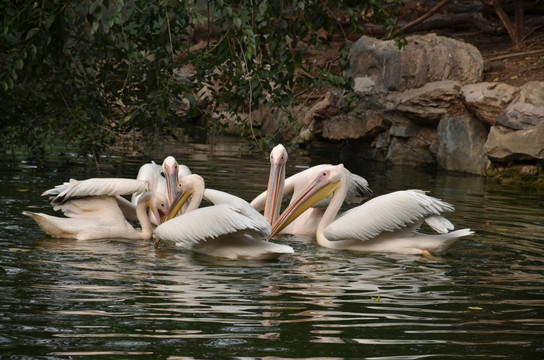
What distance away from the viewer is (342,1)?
599 cm

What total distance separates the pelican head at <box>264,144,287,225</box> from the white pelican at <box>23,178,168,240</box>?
828 millimetres

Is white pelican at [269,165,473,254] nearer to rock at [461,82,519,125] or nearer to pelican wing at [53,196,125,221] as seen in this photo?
pelican wing at [53,196,125,221]

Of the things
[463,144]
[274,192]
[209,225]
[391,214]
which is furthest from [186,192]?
[463,144]

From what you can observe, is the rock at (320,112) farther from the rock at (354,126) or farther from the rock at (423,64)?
the rock at (423,64)

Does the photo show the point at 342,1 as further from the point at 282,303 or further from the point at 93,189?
the point at 282,303

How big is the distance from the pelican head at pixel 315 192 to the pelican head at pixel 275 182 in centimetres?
11

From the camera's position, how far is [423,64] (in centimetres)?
1347

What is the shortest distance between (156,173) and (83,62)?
3.88 ft

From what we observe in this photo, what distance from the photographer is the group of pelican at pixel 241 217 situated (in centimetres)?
544

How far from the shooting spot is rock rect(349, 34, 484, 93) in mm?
13375

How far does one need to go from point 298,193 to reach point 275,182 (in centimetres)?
44

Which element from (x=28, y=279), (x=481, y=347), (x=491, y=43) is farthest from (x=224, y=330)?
(x=491, y=43)

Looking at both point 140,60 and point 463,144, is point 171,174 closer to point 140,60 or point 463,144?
point 140,60

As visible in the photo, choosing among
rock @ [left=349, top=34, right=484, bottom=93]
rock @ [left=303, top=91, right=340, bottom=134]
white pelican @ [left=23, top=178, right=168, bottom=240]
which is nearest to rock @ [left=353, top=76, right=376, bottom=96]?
rock @ [left=349, top=34, right=484, bottom=93]
